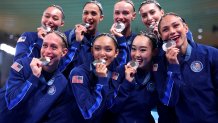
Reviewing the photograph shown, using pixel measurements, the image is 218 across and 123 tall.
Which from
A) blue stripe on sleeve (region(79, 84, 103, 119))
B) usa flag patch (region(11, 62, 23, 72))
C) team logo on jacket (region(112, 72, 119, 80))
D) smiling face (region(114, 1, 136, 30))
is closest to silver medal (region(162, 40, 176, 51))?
team logo on jacket (region(112, 72, 119, 80))

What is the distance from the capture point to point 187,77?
2.37 m

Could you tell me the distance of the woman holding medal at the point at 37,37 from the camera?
2.90m

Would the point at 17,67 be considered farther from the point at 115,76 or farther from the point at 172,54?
the point at 172,54

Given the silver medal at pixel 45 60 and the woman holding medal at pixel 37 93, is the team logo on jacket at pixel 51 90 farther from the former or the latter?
the silver medal at pixel 45 60

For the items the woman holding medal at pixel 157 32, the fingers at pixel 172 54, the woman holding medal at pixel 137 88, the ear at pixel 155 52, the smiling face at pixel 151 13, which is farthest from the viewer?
the smiling face at pixel 151 13

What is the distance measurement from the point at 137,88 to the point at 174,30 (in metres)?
0.57

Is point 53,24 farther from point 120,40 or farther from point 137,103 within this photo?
point 137,103

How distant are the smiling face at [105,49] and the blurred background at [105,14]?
3.97m

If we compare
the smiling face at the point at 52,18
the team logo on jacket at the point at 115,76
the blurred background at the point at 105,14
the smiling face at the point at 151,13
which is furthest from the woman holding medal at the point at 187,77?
the blurred background at the point at 105,14

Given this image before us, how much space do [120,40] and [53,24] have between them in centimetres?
77

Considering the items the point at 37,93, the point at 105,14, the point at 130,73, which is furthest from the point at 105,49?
the point at 105,14

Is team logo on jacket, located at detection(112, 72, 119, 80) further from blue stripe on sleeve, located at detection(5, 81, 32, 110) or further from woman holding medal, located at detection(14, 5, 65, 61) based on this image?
woman holding medal, located at detection(14, 5, 65, 61)

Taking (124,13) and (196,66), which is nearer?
(196,66)

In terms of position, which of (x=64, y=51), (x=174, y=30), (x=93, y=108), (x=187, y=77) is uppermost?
(x=174, y=30)
